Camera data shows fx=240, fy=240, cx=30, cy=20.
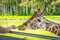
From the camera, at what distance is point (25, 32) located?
3.93 m

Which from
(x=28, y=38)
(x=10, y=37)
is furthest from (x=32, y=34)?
(x=10, y=37)


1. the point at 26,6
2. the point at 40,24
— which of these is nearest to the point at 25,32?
the point at 40,24

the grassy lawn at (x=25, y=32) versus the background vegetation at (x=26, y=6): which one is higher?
the background vegetation at (x=26, y=6)

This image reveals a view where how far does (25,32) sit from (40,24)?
279 mm

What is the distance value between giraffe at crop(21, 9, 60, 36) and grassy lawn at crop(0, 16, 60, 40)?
5 cm

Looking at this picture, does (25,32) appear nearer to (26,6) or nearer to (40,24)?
(40,24)

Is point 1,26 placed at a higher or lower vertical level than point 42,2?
lower

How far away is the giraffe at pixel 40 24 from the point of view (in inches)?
152

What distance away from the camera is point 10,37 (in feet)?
12.9

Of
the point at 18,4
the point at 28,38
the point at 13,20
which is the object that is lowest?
the point at 28,38

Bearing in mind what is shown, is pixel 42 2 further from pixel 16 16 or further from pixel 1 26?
pixel 1 26

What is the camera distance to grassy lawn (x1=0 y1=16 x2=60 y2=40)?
152 inches

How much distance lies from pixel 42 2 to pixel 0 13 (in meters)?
0.72

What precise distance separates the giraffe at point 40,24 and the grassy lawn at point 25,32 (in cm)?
5
